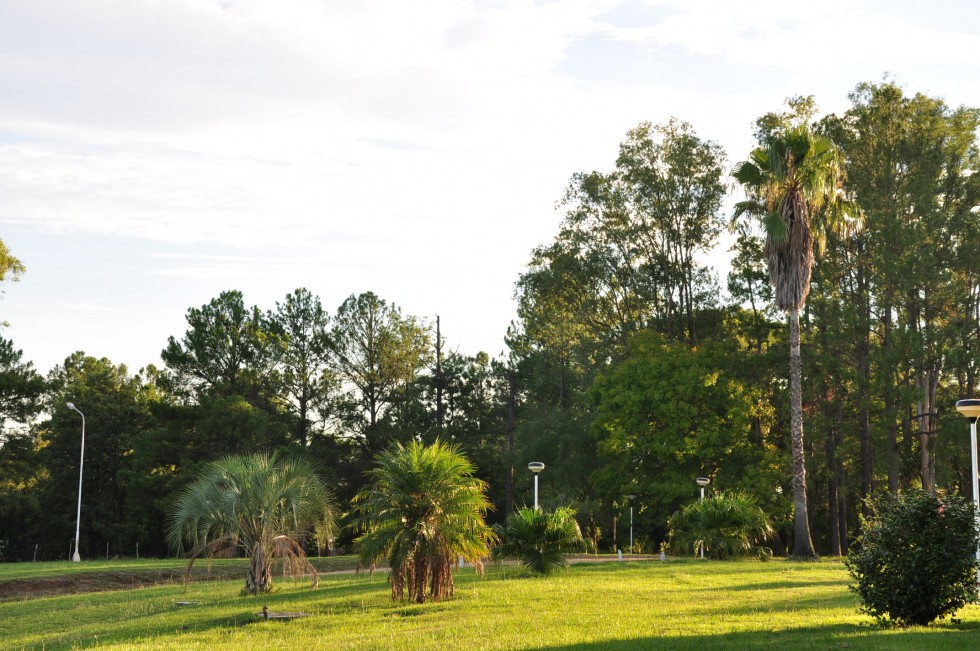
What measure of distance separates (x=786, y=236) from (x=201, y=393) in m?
32.1

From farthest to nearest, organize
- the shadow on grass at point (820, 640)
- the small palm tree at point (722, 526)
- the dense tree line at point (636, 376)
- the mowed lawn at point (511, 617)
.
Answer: the dense tree line at point (636, 376) < the small palm tree at point (722, 526) < the mowed lawn at point (511, 617) < the shadow on grass at point (820, 640)

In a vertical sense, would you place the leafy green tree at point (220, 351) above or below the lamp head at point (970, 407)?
above

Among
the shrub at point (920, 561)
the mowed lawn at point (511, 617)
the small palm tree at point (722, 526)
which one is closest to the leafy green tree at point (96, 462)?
the mowed lawn at point (511, 617)

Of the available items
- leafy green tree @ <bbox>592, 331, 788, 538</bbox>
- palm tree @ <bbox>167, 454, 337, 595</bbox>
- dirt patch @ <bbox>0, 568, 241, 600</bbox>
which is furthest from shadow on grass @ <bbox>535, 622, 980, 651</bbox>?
leafy green tree @ <bbox>592, 331, 788, 538</bbox>

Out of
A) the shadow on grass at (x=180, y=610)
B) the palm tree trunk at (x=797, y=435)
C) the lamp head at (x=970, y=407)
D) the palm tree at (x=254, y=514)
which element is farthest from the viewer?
the palm tree trunk at (x=797, y=435)

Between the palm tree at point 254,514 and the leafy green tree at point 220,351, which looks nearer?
the palm tree at point 254,514

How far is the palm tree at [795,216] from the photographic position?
2948cm

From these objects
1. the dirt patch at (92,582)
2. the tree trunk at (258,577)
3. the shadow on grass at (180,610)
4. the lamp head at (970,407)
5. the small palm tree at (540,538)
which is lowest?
the dirt patch at (92,582)

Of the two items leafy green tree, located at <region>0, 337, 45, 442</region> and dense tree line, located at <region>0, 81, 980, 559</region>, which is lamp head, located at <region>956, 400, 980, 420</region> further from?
leafy green tree, located at <region>0, 337, 45, 442</region>

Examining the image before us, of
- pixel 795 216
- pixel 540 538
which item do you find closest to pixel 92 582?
pixel 540 538

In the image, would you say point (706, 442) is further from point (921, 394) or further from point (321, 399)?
point (321, 399)

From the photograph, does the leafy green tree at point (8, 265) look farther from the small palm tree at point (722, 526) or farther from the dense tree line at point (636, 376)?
the small palm tree at point (722, 526)

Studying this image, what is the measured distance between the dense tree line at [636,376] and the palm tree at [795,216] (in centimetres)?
43

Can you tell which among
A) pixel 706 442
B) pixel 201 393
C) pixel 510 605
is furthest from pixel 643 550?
pixel 510 605
